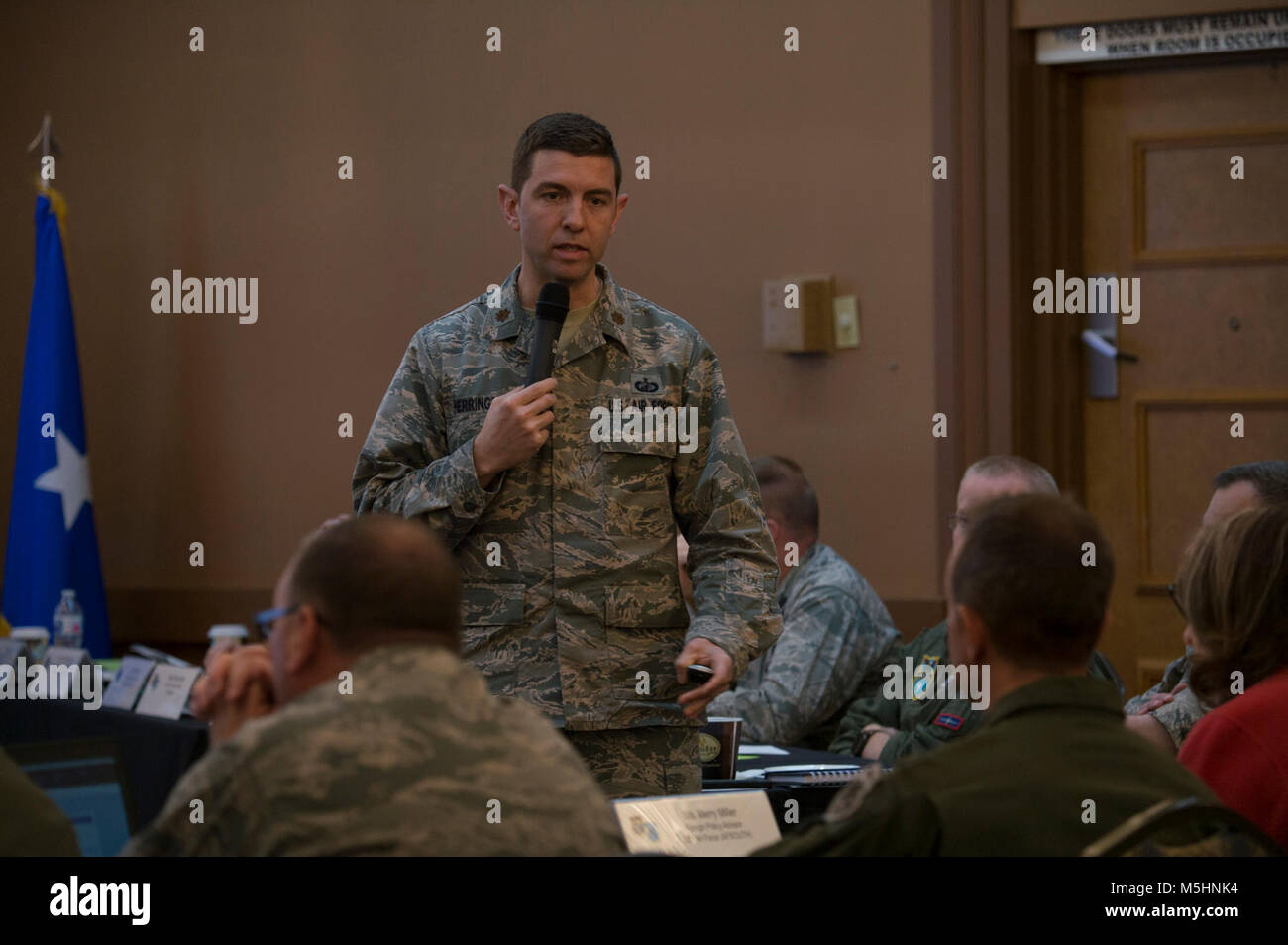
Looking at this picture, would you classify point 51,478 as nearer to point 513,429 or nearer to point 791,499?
point 791,499

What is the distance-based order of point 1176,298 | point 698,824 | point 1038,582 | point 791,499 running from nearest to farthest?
point 1038,582, point 698,824, point 791,499, point 1176,298

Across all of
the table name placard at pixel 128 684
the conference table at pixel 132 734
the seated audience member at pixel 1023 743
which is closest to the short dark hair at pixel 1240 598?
the seated audience member at pixel 1023 743

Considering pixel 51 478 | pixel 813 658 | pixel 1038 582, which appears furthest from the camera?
pixel 51 478

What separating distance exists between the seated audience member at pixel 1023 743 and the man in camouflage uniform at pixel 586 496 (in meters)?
0.66

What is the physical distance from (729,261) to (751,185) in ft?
0.76

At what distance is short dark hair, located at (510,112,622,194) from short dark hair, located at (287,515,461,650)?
0.98m

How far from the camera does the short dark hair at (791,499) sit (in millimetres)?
3531

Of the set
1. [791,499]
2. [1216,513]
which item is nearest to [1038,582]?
[1216,513]

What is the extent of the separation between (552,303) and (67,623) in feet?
9.02

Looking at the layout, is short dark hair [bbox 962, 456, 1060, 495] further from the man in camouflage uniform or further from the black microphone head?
the black microphone head

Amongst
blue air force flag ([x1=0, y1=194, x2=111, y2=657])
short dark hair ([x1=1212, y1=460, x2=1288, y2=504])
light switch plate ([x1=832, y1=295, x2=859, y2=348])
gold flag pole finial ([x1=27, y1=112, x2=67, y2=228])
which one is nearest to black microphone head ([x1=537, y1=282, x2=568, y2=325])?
short dark hair ([x1=1212, y1=460, x2=1288, y2=504])

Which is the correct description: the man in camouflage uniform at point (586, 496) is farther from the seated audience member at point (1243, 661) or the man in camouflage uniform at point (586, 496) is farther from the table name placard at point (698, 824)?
the seated audience member at point (1243, 661)

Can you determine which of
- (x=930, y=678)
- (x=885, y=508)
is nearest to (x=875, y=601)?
(x=930, y=678)

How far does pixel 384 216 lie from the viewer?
4.67 m
